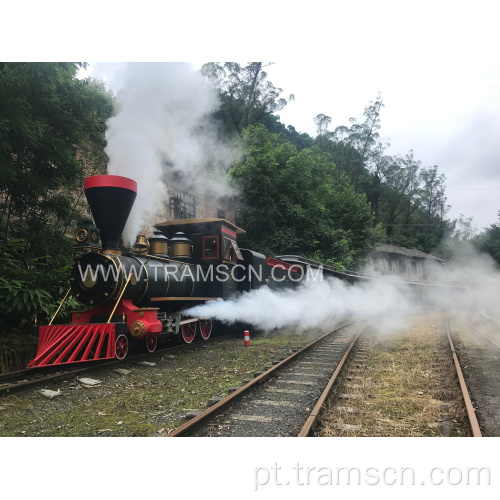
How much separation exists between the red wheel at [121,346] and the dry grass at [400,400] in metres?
3.92

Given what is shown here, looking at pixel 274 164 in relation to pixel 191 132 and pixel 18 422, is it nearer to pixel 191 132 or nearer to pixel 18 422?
pixel 191 132

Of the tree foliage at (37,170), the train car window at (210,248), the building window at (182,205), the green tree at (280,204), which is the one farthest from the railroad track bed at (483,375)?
the green tree at (280,204)

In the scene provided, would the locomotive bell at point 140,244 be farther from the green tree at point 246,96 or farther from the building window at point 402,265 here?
the building window at point 402,265

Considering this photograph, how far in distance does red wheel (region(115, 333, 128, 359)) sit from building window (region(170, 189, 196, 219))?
9.69m

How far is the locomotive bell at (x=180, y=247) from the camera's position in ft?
30.5

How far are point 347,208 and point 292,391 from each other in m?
25.9

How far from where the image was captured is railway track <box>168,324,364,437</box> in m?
3.79

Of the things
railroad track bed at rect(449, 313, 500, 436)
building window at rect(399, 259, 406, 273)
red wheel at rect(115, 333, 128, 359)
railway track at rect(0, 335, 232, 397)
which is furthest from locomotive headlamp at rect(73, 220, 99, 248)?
building window at rect(399, 259, 406, 273)

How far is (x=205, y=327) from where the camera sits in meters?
10.4

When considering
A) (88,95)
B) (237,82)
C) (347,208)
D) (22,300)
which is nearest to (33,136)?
(88,95)

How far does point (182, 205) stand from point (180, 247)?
8.12 m

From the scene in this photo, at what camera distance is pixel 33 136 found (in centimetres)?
709

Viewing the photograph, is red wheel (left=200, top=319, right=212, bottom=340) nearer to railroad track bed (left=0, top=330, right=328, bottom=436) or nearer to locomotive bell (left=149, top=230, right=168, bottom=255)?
railroad track bed (left=0, top=330, right=328, bottom=436)

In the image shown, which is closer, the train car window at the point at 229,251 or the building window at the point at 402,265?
the train car window at the point at 229,251
